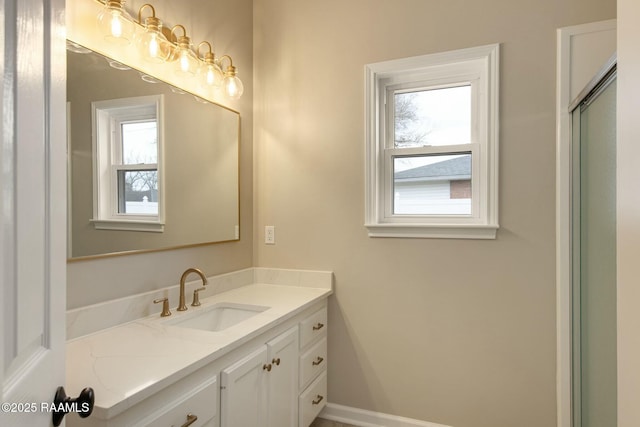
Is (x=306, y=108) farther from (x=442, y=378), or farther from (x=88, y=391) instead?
(x=88, y=391)

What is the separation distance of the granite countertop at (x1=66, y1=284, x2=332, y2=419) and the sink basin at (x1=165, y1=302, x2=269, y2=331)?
0.11 ft

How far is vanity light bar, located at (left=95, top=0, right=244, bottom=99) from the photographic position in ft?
4.75

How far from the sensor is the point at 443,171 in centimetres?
213

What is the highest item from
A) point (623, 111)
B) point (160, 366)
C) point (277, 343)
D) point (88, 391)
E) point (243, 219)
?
point (623, 111)

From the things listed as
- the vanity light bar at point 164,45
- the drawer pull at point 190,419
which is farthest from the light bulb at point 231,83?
the drawer pull at point 190,419

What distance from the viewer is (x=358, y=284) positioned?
7.25 feet

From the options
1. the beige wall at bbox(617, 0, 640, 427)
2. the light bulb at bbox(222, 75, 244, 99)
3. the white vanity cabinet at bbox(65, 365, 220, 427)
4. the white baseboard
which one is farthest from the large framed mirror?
the beige wall at bbox(617, 0, 640, 427)

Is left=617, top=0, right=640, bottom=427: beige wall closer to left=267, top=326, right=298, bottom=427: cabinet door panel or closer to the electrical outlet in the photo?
left=267, top=326, right=298, bottom=427: cabinet door panel

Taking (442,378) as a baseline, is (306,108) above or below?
above

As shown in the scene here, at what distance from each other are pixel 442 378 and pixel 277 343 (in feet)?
3.33

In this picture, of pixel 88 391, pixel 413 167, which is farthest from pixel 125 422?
pixel 413 167

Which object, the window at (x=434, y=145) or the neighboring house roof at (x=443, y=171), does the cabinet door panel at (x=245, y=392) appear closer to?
the window at (x=434, y=145)

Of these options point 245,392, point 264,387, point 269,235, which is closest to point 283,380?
point 264,387

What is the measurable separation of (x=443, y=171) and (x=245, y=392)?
153cm
